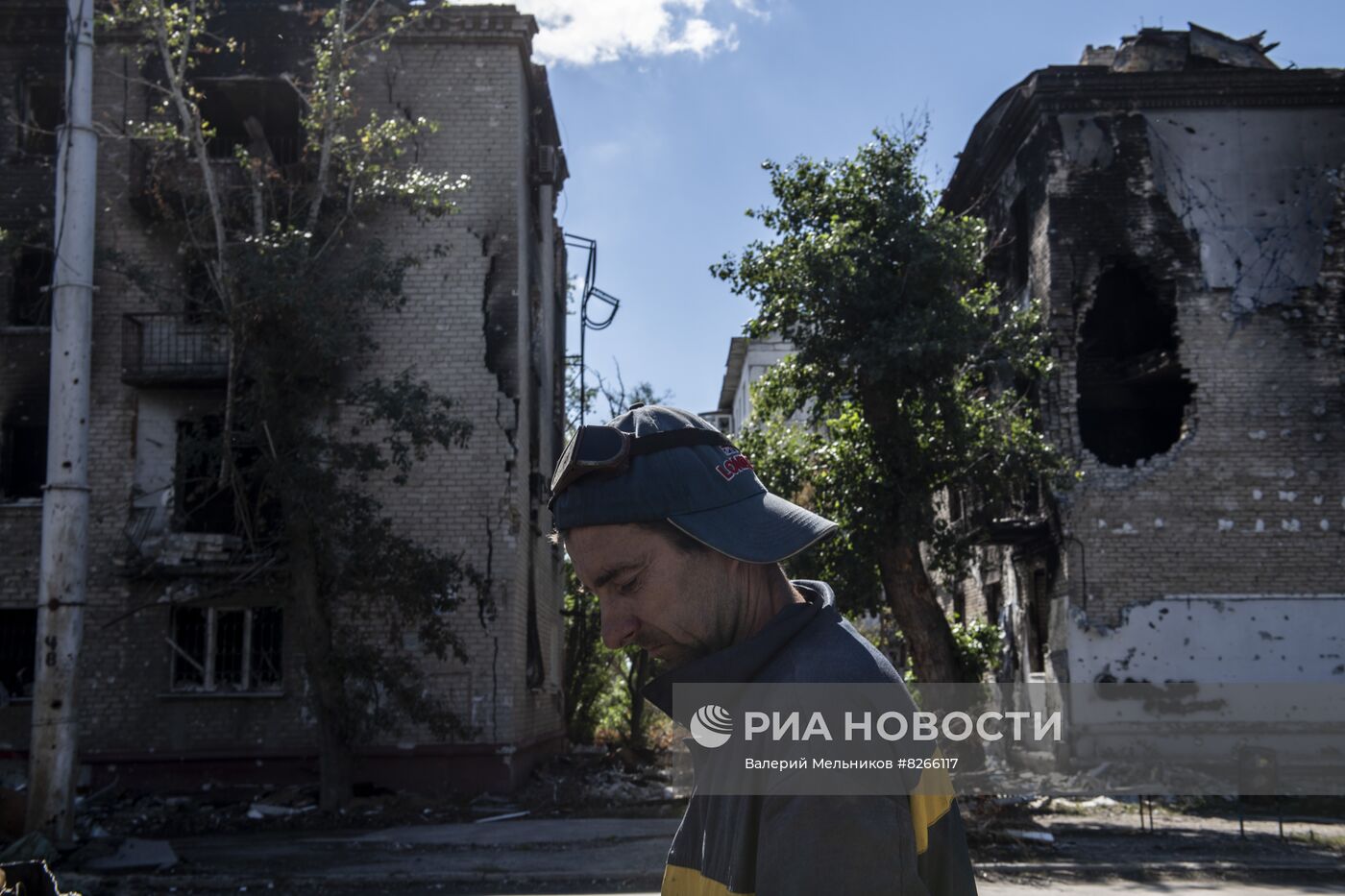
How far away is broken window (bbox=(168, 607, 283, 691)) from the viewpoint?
16.3 metres

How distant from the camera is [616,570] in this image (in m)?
1.55

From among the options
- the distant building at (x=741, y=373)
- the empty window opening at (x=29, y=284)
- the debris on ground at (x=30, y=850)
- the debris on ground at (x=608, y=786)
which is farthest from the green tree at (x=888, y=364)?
the distant building at (x=741, y=373)

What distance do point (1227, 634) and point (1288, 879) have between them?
802cm

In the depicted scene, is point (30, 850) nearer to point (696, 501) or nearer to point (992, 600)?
point (696, 501)

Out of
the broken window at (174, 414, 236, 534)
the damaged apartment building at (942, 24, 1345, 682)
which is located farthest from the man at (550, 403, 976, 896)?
the damaged apartment building at (942, 24, 1345, 682)

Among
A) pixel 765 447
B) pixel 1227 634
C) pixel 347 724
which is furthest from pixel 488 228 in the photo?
pixel 1227 634

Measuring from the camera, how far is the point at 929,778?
1.41 metres

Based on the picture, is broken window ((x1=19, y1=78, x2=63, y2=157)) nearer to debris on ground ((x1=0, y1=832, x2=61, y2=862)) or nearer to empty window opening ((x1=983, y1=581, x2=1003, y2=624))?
debris on ground ((x1=0, y1=832, x2=61, y2=862))

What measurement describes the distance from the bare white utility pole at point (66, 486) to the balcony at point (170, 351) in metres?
5.51

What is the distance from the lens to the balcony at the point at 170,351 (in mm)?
16266

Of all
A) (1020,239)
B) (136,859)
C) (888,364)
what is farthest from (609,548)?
(1020,239)

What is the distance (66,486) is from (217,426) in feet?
23.2

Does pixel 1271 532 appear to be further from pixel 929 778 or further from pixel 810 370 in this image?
pixel 929 778

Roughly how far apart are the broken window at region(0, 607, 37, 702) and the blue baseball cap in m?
17.5
